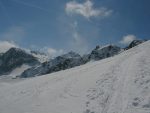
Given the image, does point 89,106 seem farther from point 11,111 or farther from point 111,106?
point 11,111

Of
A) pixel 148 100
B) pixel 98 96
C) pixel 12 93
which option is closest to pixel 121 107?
pixel 148 100

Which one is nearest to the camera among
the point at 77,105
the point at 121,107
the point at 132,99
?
the point at 121,107

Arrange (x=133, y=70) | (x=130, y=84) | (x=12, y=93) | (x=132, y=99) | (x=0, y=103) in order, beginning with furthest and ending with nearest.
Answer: (x=12, y=93)
(x=133, y=70)
(x=0, y=103)
(x=130, y=84)
(x=132, y=99)

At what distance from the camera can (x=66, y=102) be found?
20297 mm

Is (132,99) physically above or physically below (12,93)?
below

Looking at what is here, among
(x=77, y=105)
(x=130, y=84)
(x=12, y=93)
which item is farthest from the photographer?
(x=12, y=93)

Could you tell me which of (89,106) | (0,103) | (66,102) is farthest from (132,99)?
(0,103)

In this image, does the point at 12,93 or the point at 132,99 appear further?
the point at 12,93

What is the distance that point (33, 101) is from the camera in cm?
2231

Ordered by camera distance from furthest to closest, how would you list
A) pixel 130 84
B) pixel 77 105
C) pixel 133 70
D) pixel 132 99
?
pixel 133 70 < pixel 130 84 < pixel 77 105 < pixel 132 99

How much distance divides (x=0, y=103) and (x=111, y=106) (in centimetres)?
1163

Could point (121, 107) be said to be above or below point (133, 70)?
below

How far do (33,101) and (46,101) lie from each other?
53.1 inches

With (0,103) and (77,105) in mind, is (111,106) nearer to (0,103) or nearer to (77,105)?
(77,105)
